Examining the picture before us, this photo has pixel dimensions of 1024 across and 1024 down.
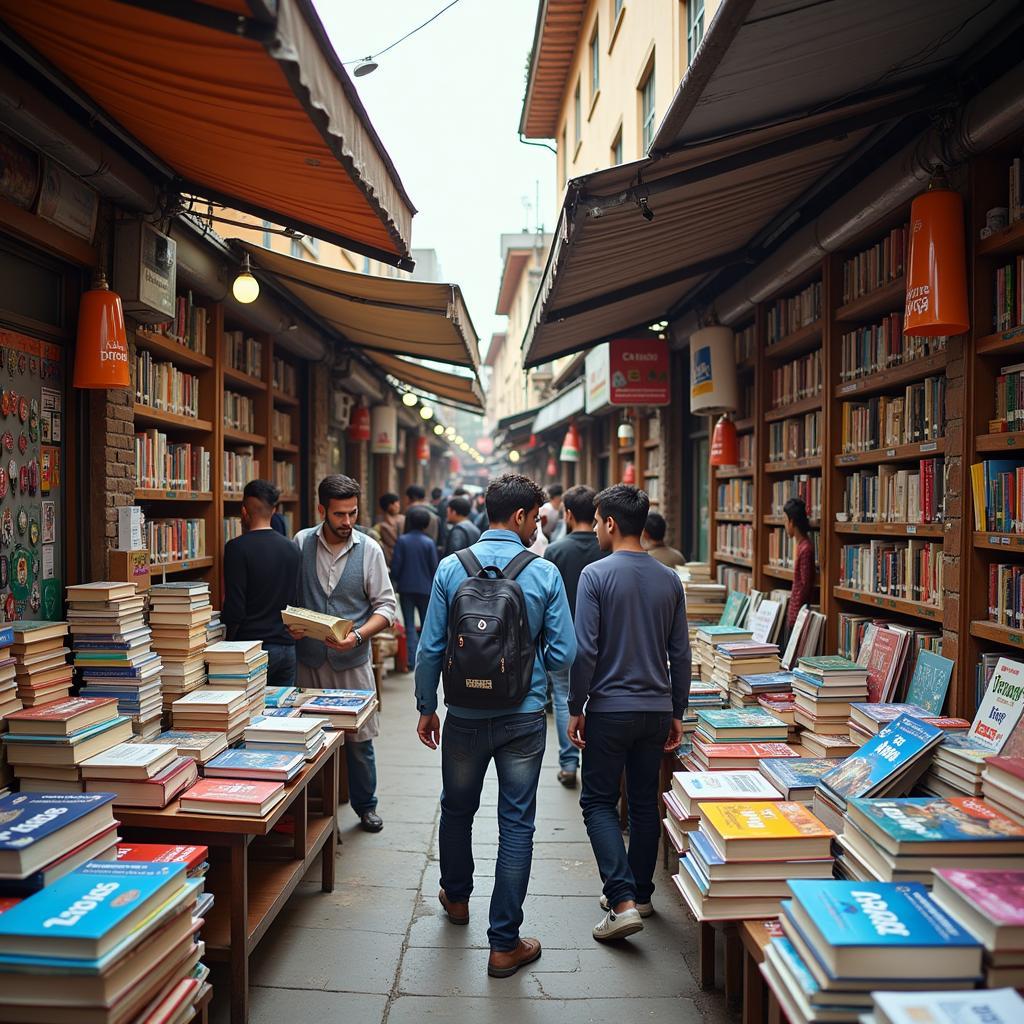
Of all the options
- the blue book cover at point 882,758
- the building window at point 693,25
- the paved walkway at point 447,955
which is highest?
the building window at point 693,25

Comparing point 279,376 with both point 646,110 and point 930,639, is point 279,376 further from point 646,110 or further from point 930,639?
point 930,639

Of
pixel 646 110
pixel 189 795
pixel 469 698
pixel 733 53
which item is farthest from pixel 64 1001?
pixel 646 110

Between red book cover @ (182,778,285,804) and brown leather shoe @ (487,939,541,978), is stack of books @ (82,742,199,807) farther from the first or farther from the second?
brown leather shoe @ (487,939,541,978)

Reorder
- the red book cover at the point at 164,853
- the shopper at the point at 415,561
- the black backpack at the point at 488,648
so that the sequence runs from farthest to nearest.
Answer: the shopper at the point at 415,561, the black backpack at the point at 488,648, the red book cover at the point at 164,853

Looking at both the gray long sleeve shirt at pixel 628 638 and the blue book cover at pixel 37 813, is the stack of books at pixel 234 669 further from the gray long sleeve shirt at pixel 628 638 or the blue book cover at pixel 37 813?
the gray long sleeve shirt at pixel 628 638

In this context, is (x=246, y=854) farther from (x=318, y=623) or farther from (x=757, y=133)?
(x=757, y=133)

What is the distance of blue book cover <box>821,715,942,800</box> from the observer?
10.8ft

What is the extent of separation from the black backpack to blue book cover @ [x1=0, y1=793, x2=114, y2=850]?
4.40ft

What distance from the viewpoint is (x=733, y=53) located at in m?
3.11

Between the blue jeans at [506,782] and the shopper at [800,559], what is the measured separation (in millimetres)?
2834

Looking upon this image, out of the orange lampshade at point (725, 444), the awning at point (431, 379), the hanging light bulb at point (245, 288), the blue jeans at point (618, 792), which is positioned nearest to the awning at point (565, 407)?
the awning at point (431, 379)

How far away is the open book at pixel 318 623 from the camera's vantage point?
464cm

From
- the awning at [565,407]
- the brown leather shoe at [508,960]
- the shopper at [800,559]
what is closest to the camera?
the brown leather shoe at [508,960]

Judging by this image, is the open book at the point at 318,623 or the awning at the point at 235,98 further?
the open book at the point at 318,623
